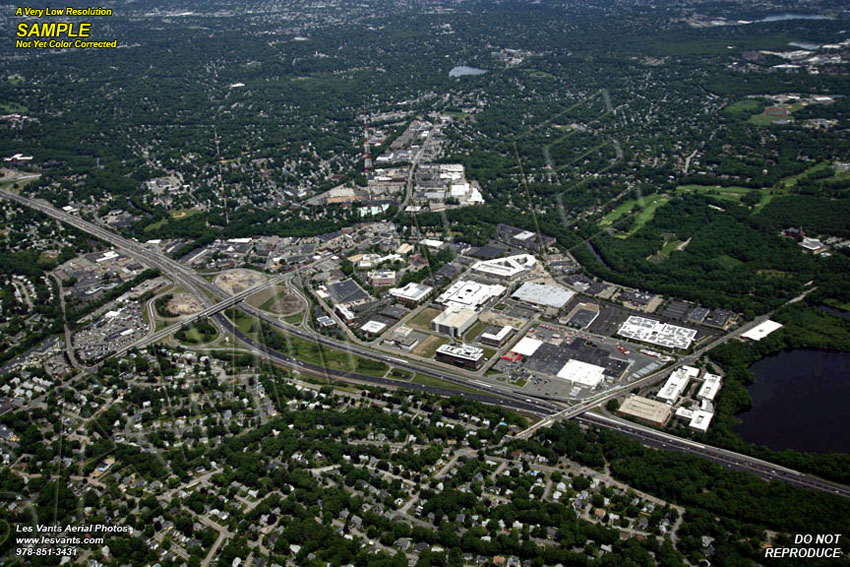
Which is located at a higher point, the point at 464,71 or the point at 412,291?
the point at 464,71

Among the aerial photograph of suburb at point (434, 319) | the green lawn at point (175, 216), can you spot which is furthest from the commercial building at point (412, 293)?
the green lawn at point (175, 216)

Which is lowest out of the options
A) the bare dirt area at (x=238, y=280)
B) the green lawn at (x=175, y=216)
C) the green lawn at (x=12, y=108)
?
the green lawn at (x=175, y=216)

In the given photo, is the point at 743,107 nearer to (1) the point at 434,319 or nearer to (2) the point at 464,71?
(2) the point at 464,71

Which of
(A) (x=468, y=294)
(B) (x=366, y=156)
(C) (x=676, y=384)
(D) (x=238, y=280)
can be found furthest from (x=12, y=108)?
(C) (x=676, y=384)

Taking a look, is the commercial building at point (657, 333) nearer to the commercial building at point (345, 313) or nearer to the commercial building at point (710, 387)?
the commercial building at point (710, 387)

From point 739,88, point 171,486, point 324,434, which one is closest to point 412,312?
point 324,434

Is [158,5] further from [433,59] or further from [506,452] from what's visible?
[506,452]
